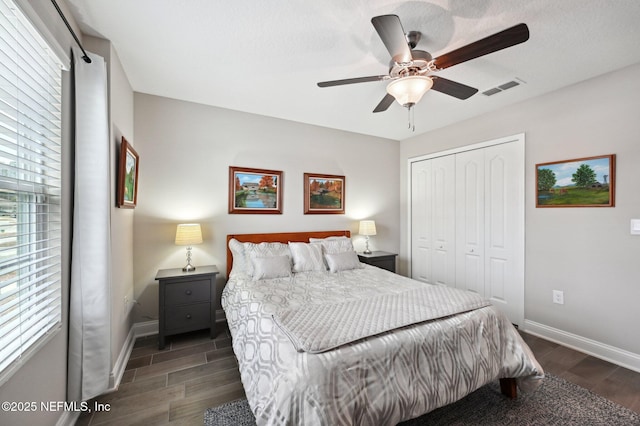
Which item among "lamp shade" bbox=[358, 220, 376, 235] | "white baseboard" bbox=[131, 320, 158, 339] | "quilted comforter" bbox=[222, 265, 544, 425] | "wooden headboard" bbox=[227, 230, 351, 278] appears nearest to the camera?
"quilted comforter" bbox=[222, 265, 544, 425]

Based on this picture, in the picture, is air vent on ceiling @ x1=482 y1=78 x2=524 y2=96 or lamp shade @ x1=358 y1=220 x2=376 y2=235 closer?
air vent on ceiling @ x1=482 y1=78 x2=524 y2=96

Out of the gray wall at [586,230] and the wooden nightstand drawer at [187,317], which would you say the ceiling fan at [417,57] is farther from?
the wooden nightstand drawer at [187,317]

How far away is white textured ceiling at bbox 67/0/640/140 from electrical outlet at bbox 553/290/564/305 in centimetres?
215

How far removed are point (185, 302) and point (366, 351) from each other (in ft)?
6.91

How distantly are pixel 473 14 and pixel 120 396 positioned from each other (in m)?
3.63

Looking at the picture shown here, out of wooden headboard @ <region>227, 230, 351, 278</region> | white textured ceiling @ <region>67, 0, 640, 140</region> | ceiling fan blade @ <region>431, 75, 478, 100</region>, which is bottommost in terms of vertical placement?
wooden headboard @ <region>227, 230, 351, 278</region>

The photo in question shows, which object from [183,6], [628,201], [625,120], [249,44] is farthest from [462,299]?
[183,6]

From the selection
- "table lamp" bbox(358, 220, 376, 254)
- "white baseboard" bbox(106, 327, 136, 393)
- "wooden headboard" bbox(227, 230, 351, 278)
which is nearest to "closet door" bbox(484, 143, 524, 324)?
"table lamp" bbox(358, 220, 376, 254)

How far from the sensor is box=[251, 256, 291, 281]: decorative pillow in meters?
2.82

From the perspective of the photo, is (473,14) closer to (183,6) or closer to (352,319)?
(183,6)

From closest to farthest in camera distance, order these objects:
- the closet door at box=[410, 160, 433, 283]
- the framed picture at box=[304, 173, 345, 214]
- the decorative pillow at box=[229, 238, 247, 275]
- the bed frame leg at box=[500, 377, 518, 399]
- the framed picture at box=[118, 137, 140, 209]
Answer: the bed frame leg at box=[500, 377, 518, 399], the framed picture at box=[118, 137, 140, 209], the decorative pillow at box=[229, 238, 247, 275], the framed picture at box=[304, 173, 345, 214], the closet door at box=[410, 160, 433, 283]

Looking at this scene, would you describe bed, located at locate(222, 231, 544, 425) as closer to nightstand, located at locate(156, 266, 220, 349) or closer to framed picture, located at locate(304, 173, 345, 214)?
nightstand, located at locate(156, 266, 220, 349)

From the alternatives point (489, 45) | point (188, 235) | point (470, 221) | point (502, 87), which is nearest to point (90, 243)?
point (188, 235)

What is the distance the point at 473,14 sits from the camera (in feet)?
5.87
